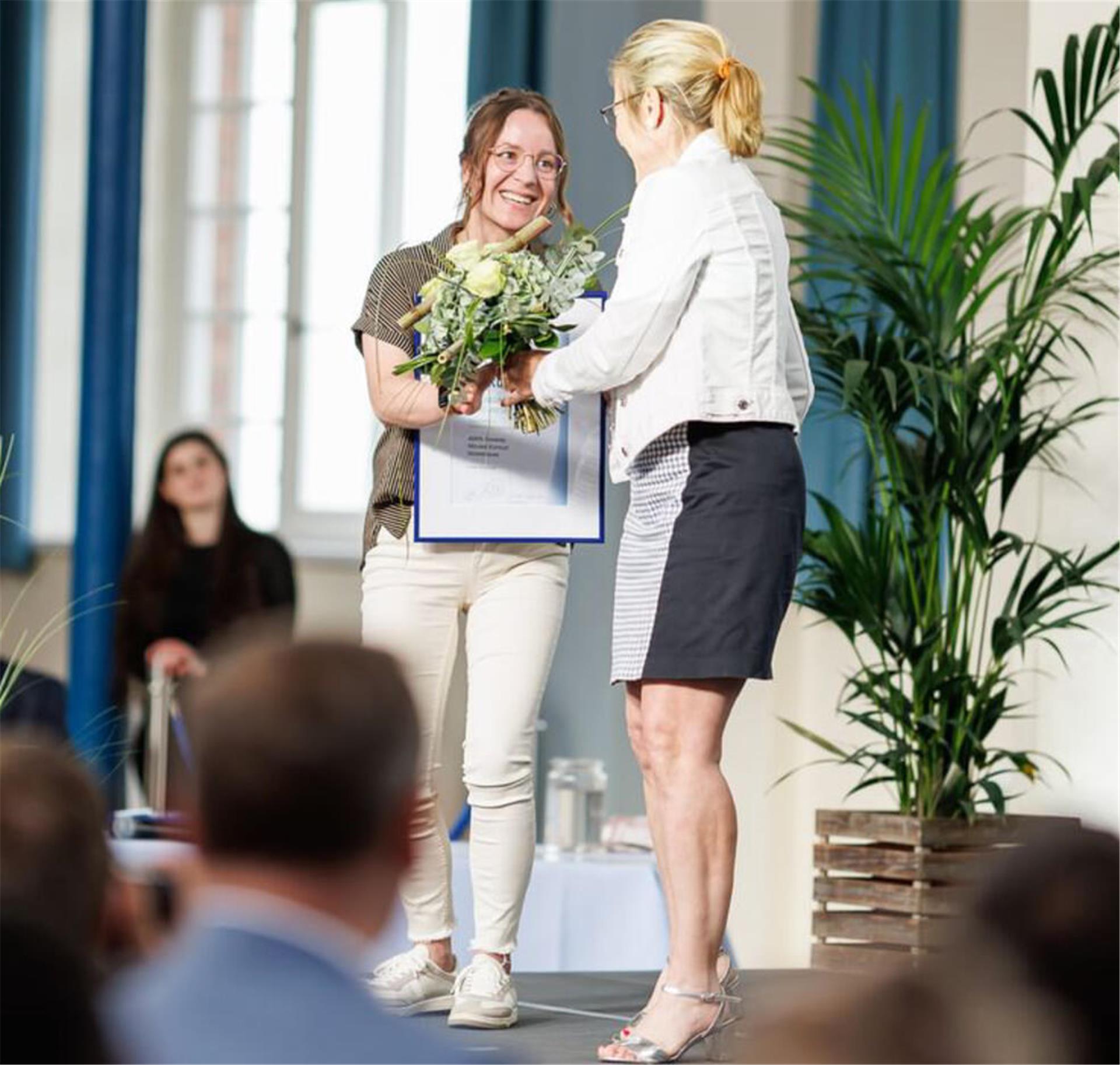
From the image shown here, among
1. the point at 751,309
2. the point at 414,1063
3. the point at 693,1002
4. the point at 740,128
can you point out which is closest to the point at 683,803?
the point at 693,1002

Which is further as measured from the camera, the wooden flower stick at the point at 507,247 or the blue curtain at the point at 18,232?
the blue curtain at the point at 18,232

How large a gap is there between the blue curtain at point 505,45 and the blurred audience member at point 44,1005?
5758 millimetres

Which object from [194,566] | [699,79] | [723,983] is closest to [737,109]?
[699,79]

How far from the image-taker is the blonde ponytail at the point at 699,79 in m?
2.79

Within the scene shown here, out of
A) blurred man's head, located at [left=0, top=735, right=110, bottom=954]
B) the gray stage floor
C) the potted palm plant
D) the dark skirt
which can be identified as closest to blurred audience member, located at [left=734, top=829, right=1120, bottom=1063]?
blurred man's head, located at [left=0, top=735, right=110, bottom=954]

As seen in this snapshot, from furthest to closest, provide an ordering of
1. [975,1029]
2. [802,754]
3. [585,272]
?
[802,754] → [585,272] → [975,1029]

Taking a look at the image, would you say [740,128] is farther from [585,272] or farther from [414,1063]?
[414,1063]

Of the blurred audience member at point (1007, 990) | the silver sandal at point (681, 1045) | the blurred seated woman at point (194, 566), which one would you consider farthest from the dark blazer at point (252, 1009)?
the blurred seated woman at point (194, 566)

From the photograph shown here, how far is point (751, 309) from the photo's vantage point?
106 inches

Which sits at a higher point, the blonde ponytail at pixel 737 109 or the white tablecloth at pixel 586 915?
the blonde ponytail at pixel 737 109

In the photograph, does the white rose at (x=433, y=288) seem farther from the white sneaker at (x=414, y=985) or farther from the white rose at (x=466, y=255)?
the white sneaker at (x=414, y=985)

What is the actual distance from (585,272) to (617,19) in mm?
3545

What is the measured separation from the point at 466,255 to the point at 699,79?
42 cm

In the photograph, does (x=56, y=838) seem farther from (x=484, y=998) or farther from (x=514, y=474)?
(x=514, y=474)
